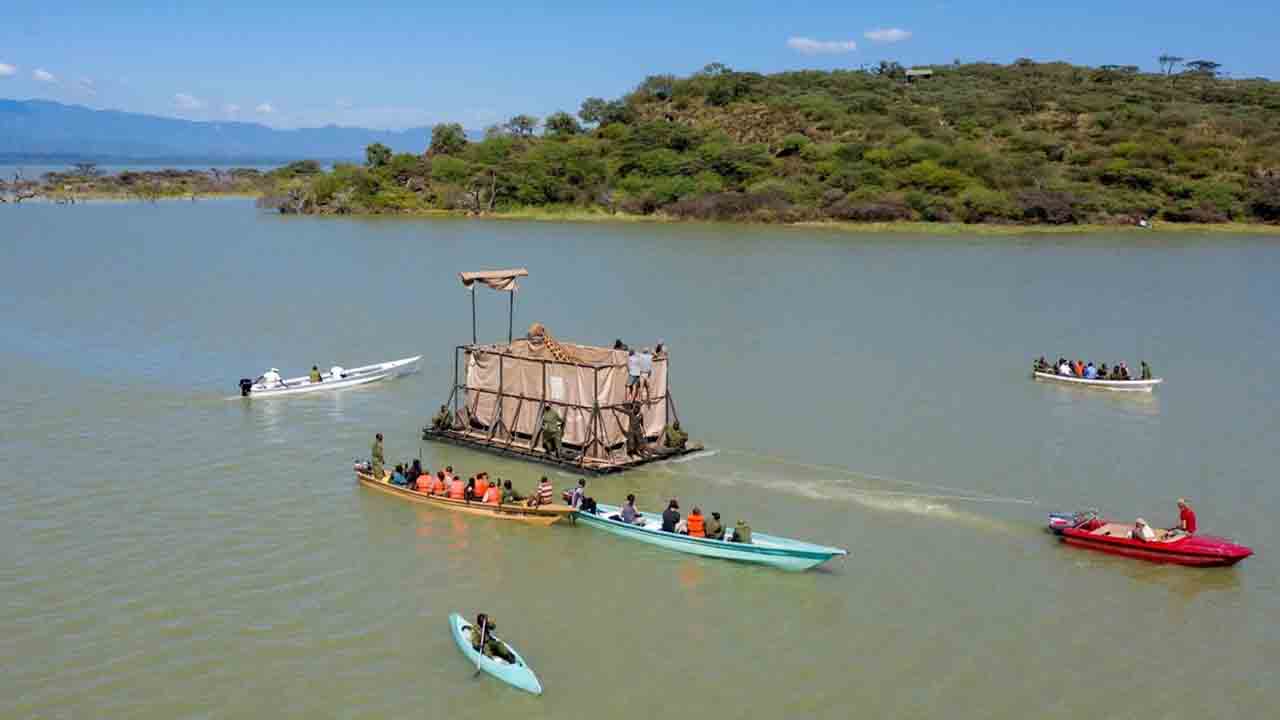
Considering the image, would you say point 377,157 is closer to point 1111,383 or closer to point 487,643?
point 1111,383

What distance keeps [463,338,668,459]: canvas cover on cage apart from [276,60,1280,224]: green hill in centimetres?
Result: 6672

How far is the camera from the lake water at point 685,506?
53.4 feet

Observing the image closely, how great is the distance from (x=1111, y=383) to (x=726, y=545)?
19750 mm

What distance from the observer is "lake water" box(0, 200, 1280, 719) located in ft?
53.4

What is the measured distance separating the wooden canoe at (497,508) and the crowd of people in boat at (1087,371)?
20314 mm

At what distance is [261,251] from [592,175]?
3960cm

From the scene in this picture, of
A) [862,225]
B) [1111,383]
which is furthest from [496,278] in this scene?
[862,225]

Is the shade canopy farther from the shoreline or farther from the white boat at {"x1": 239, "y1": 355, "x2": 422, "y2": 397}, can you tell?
the shoreline

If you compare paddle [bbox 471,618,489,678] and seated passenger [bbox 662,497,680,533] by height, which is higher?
A: seated passenger [bbox 662,497,680,533]

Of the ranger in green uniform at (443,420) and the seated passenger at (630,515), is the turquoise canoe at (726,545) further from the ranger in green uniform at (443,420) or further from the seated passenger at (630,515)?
the ranger in green uniform at (443,420)

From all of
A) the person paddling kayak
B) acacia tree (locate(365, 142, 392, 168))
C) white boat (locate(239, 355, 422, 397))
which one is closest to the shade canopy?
white boat (locate(239, 355, 422, 397))

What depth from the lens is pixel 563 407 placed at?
25688 mm

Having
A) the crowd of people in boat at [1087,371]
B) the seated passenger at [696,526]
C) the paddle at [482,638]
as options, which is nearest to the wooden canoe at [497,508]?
the seated passenger at [696,526]

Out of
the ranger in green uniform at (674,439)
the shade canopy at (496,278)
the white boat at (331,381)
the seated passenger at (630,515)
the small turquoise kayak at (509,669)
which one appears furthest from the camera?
the white boat at (331,381)
